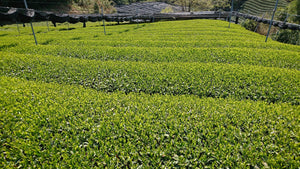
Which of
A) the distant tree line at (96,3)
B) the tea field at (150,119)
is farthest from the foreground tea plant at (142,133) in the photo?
the distant tree line at (96,3)

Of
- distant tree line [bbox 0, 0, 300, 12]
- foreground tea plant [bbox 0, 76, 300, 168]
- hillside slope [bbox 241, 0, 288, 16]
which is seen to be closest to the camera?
foreground tea plant [bbox 0, 76, 300, 168]

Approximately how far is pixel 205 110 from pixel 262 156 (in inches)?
68.9

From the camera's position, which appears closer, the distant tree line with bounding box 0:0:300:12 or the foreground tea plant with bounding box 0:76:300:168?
the foreground tea plant with bounding box 0:76:300:168

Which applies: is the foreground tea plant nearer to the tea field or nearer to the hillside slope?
the tea field

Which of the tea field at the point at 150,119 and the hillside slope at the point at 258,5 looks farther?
the hillside slope at the point at 258,5

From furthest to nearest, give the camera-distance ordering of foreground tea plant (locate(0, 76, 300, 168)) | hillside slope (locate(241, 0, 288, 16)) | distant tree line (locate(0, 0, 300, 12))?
hillside slope (locate(241, 0, 288, 16)), distant tree line (locate(0, 0, 300, 12)), foreground tea plant (locate(0, 76, 300, 168))

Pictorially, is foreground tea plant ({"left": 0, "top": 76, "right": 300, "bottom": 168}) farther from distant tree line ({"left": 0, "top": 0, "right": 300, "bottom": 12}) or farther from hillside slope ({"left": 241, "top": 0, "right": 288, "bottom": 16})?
hillside slope ({"left": 241, "top": 0, "right": 288, "bottom": 16})

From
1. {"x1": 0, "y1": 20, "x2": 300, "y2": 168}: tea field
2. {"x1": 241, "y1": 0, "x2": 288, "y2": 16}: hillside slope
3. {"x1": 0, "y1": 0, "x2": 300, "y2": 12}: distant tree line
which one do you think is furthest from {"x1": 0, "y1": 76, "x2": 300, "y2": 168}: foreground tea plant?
{"x1": 241, "y1": 0, "x2": 288, "y2": 16}: hillside slope

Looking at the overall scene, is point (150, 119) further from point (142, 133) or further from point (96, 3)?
point (96, 3)

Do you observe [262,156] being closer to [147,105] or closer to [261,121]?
[261,121]

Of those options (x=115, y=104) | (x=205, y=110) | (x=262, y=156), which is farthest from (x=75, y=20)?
(x=262, y=156)

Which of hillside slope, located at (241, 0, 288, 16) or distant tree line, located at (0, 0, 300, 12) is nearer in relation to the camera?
distant tree line, located at (0, 0, 300, 12)

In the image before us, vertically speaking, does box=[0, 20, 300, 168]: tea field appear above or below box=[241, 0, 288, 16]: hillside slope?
below

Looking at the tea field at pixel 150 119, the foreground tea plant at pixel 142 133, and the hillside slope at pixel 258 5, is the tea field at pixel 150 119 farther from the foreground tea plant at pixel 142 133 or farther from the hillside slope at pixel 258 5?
the hillside slope at pixel 258 5
